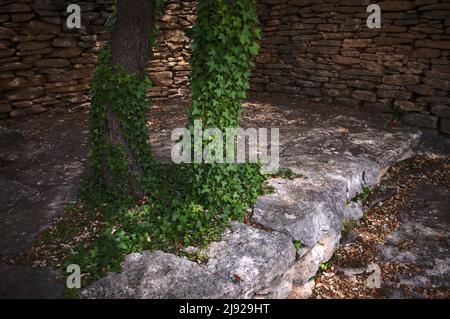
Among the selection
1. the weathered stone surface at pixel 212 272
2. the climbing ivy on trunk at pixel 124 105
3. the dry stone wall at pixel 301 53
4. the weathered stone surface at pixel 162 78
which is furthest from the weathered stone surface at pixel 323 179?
the weathered stone surface at pixel 162 78

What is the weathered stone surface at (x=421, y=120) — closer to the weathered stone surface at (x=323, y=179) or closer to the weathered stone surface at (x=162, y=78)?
the weathered stone surface at (x=323, y=179)

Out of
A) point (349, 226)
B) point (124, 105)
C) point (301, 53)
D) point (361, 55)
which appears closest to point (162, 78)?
point (301, 53)

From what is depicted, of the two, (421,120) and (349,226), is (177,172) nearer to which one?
(349,226)

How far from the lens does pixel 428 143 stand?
5.59 meters

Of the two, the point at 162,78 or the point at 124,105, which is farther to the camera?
the point at 162,78

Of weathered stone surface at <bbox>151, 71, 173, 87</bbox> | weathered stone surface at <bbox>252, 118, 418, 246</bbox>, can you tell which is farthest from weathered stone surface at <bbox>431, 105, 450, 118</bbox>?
weathered stone surface at <bbox>151, 71, 173, 87</bbox>

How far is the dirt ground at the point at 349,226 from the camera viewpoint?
314cm

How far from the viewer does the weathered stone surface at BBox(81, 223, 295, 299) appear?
8.63 feet

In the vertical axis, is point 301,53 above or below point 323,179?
above

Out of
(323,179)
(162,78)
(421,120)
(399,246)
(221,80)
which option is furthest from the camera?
(162,78)

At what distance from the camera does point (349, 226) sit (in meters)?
3.97

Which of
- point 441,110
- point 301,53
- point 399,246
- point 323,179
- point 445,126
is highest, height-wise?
point 301,53

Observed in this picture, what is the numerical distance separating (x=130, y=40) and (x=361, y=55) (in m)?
4.54

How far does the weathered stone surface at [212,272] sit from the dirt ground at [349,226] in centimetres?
51
